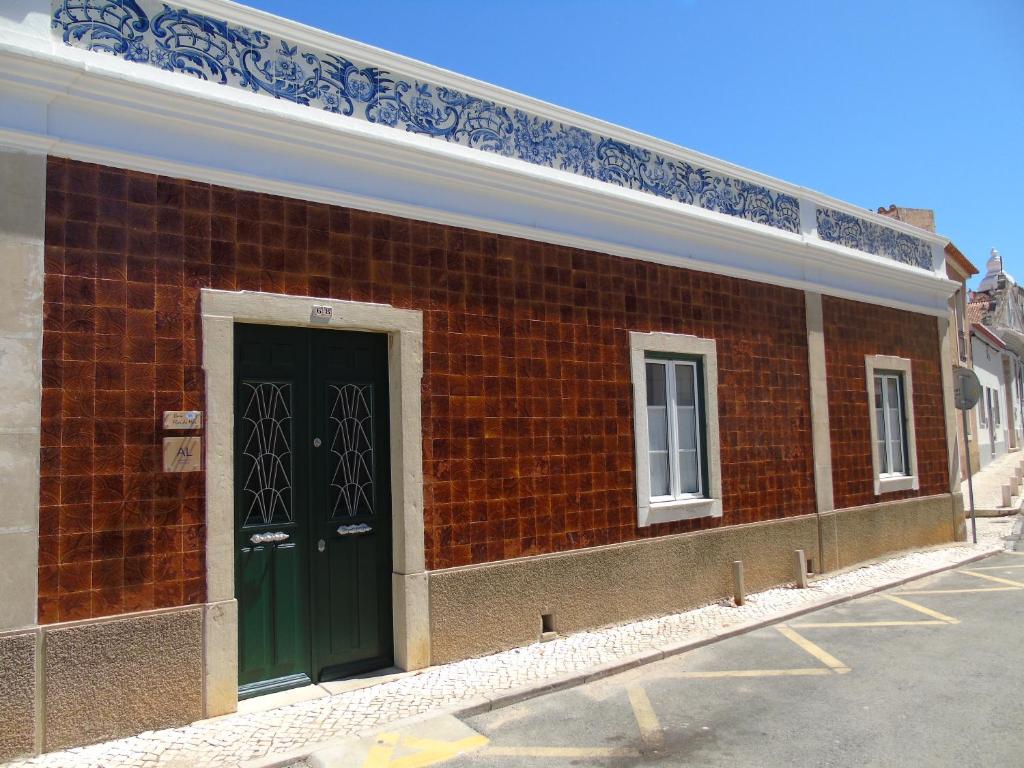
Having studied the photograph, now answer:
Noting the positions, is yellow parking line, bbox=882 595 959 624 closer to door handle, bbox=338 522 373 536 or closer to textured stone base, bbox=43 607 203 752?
door handle, bbox=338 522 373 536

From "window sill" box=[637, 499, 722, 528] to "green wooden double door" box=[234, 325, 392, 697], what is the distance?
8.99 feet

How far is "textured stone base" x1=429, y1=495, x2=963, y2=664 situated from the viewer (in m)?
6.24

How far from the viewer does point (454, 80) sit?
21.7ft

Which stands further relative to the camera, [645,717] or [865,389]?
[865,389]

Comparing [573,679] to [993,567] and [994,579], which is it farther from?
[993,567]

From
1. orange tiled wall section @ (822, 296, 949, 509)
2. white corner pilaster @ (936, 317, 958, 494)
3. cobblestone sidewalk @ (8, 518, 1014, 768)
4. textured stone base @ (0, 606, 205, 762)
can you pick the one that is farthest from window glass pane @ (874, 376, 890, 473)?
textured stone base @ (0, 606, 205, 762)

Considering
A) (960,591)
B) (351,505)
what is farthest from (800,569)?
(351,505)

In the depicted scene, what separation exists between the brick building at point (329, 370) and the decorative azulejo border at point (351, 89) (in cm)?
2

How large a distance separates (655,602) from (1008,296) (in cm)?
2697

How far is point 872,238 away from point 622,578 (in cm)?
704

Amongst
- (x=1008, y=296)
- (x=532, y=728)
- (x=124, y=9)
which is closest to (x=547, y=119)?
(x=124, y=9)

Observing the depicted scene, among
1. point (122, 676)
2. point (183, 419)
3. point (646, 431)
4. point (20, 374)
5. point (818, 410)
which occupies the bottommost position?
point (122, 676)

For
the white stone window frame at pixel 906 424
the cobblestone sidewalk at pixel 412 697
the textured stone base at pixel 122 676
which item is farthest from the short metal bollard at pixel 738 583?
the textured stone base at pixel 122 676

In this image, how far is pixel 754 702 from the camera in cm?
540
